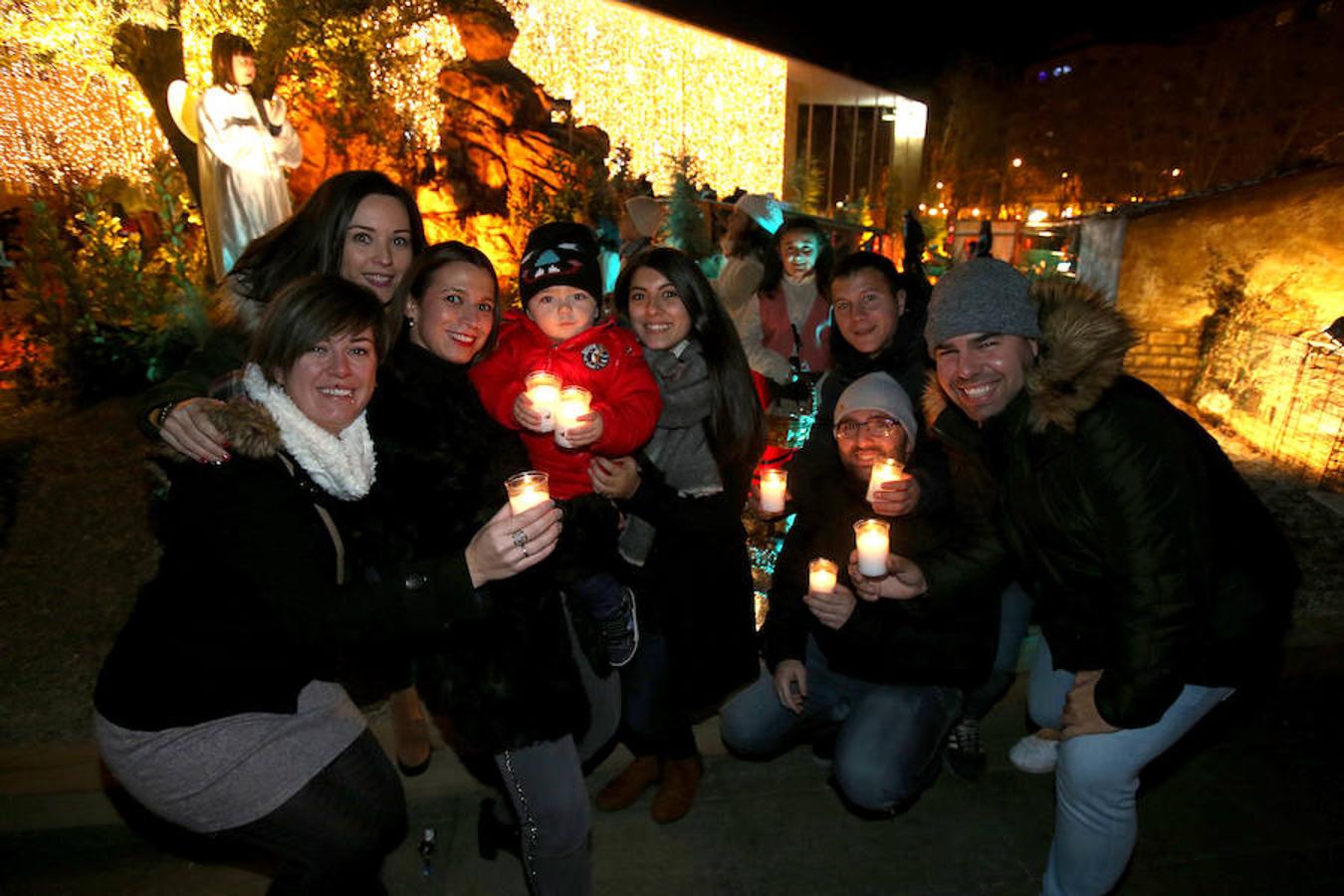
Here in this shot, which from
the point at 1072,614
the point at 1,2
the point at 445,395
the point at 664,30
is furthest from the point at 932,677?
the point at 664,30

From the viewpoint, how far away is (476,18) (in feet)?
40.9

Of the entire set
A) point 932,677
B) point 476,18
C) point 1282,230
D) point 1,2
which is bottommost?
point 932,677

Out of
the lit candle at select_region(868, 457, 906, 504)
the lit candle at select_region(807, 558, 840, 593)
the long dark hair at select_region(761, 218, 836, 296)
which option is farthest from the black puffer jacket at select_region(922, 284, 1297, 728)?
the long dark hair at select_region(761, 218, 836, 296)

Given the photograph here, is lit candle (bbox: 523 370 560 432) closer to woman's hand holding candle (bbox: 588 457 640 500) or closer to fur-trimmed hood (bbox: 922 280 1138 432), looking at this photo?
woman's hand holding candle (bbox: 588 457 640 500)

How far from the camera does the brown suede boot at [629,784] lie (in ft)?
10.6

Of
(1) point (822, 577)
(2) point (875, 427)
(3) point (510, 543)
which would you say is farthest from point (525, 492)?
(2) point (875, 427)

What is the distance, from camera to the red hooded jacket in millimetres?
2898

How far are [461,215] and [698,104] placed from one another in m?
9.49

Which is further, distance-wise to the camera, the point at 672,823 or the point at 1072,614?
the point at 672,823

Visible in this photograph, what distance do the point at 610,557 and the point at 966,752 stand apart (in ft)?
6.47

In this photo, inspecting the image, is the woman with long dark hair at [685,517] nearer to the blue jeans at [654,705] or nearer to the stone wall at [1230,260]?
the blue jeans at [654,705]

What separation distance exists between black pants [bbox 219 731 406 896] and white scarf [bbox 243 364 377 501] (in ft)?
2.76

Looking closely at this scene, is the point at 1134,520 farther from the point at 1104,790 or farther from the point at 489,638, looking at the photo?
the point at 489,638

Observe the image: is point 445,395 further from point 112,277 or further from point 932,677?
point 112,277
